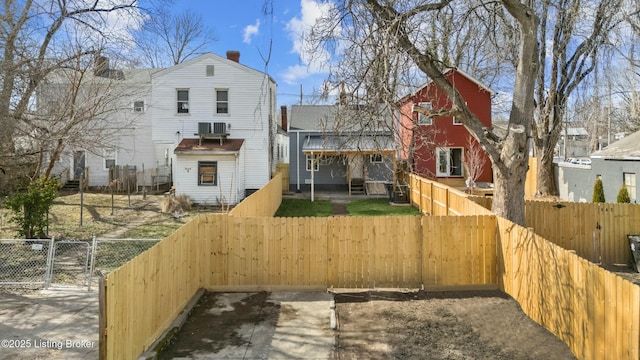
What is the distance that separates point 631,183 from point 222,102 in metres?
18.7

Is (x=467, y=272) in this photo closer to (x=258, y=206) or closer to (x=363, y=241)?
(x=363, y=241)

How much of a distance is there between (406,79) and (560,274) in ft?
14.2

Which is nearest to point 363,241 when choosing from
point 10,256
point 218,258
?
point 218,258

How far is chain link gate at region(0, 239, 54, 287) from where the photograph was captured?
8844 mm

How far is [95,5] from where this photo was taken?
1346cm

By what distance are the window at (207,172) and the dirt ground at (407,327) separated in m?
13.9

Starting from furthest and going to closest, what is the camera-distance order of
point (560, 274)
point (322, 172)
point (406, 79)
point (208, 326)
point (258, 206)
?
point (322, 172) → point (258, 206) → point (406, 79) → point (208, 326) → point (560, 274)

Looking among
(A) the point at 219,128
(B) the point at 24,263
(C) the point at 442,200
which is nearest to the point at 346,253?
(C) the point at 442,200

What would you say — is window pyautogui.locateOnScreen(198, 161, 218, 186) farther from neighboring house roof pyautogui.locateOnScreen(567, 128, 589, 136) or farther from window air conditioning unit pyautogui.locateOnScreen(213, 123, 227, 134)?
neighboring house roof pyautogui.locateOnScreen(567, 128, 589, 136)

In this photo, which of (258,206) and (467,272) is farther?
(258,206)

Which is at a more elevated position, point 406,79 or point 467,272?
point 406,79

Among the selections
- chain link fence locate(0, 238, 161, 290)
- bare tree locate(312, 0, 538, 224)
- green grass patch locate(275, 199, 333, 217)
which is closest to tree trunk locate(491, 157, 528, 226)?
bare tree locate(312, 0, 538, 224)

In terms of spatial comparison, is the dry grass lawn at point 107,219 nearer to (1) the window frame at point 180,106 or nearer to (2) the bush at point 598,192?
(1) the window frame at point 180,106

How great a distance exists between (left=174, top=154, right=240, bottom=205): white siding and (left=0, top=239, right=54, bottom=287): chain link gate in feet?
31.5
